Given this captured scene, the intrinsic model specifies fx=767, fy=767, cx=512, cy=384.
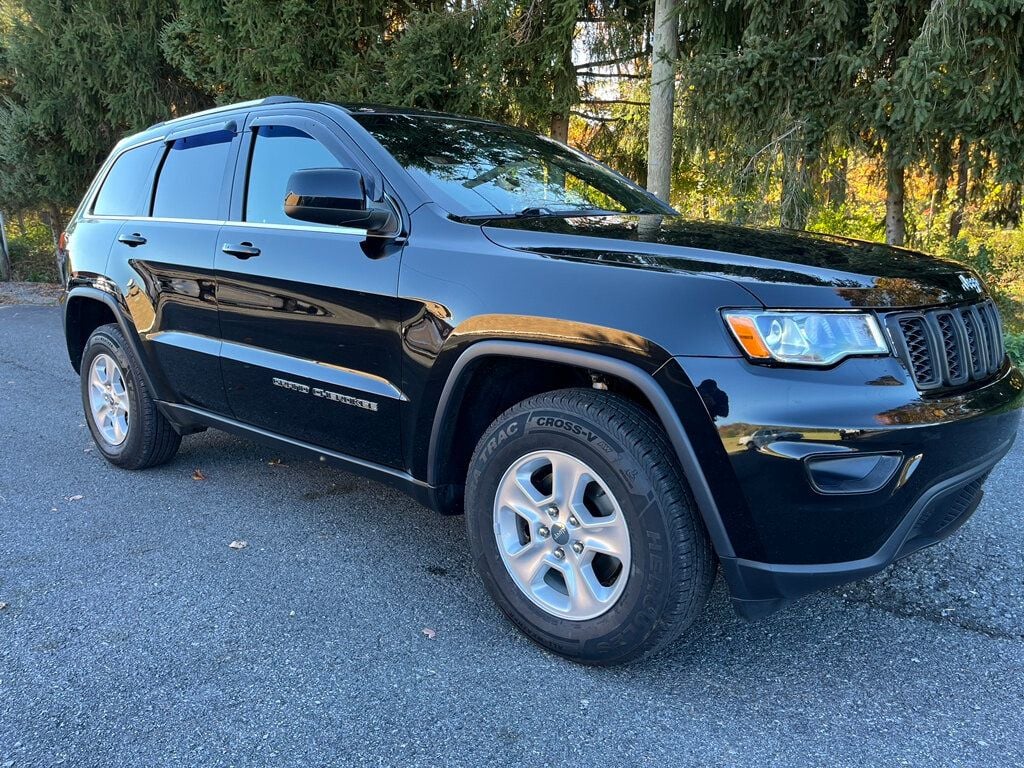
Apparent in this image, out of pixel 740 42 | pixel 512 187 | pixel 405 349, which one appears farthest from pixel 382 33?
pixel 405 349

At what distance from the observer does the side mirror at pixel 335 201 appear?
106 inches

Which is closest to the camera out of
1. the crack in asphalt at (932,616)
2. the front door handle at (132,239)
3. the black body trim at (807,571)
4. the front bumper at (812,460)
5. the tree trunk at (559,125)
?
the front bumper at (812,460)

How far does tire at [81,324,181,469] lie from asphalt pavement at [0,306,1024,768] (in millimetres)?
575

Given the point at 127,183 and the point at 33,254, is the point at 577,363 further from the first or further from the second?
the point at 33,254

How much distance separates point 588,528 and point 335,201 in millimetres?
1488

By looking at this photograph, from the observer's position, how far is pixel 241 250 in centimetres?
335

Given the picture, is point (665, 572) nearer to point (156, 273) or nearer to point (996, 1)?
point (156, 273)

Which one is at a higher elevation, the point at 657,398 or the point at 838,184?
the point at 838,184

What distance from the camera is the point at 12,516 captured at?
12.3ft

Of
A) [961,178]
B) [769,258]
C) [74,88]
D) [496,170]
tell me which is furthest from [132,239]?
[74,88]

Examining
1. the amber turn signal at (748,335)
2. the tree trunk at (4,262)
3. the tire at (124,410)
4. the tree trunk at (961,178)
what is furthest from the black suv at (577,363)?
the tree trunk at (4,262)

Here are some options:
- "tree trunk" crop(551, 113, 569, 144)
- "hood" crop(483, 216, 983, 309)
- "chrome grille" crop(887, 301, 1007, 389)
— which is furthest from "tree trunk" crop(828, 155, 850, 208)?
"chrome grille" crop(887, 301, 1007, 389)

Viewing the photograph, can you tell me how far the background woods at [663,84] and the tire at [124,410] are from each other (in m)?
5.64

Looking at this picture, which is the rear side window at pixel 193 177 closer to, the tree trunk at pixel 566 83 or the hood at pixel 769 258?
the hood at pixel 769 258
